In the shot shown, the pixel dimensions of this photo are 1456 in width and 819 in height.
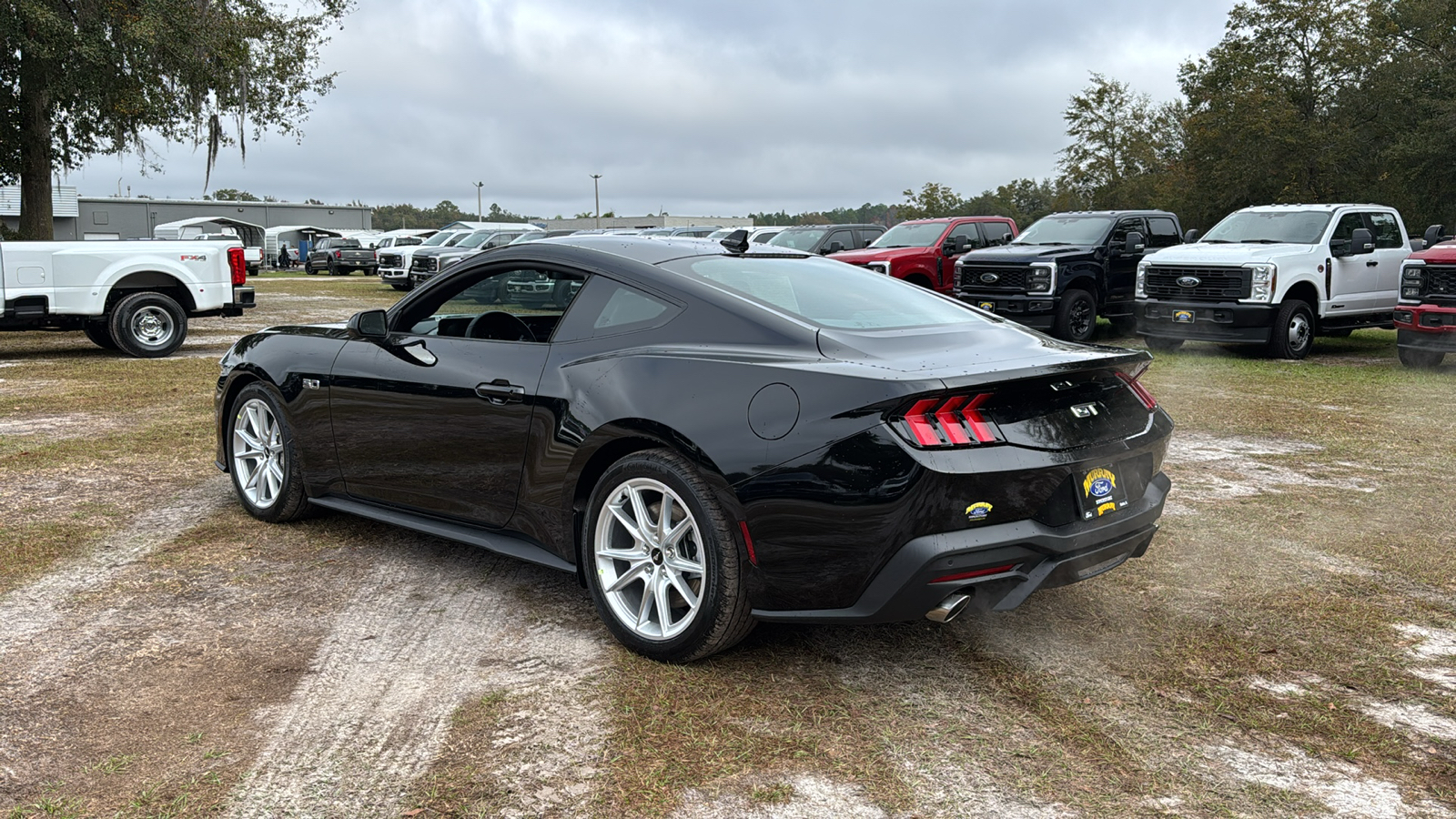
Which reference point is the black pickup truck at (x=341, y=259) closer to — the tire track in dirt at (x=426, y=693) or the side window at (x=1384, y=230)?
the side window at (x=1384, y=230)

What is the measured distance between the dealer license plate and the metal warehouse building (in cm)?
6070

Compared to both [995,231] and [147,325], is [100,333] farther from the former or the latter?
[995,231]

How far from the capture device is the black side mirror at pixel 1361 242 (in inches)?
556

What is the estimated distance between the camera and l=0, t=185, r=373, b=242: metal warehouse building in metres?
63.1

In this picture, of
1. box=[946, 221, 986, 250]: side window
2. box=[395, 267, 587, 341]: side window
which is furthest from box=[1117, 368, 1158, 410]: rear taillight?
box=[946, 221, 986, 250]: side window

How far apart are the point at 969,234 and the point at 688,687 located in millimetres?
16969

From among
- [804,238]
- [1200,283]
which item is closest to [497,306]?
[1200,283]

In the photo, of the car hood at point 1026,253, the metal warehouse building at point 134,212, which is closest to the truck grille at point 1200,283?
Answer: the car hood at point 1026,253

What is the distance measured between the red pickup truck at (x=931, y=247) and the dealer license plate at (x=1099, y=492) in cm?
1389

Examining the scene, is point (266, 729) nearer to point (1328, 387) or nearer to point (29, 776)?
point (29, 776)

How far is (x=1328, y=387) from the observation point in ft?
37.0

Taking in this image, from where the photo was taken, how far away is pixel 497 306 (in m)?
4.75

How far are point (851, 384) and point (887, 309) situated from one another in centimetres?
104

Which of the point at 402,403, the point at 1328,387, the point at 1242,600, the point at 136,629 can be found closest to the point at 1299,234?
the point at 1328,387
